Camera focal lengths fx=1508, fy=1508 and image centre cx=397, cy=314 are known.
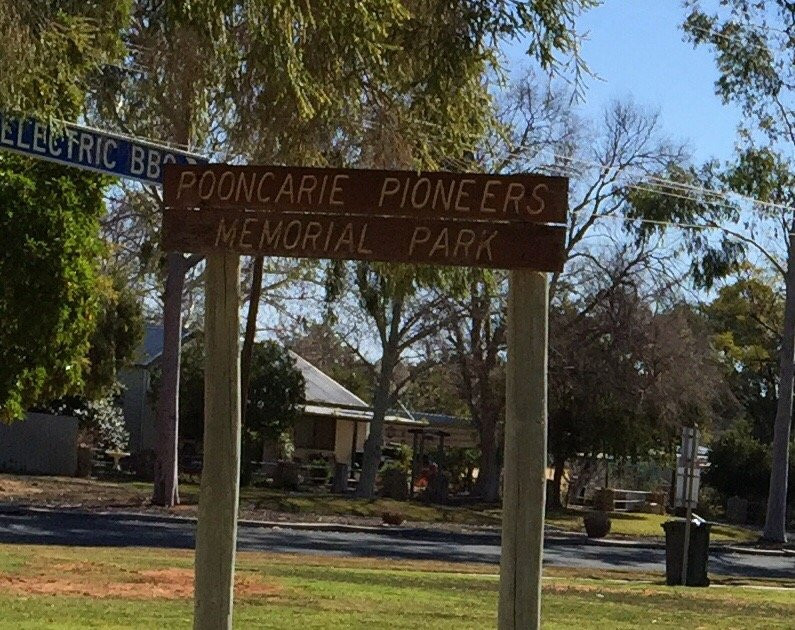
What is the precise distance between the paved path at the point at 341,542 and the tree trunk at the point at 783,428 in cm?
651

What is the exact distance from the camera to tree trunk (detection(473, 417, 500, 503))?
46219mm

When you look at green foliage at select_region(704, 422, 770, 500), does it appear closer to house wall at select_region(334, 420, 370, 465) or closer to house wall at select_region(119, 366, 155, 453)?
house wall at select_region(334, 420, 370, 465)

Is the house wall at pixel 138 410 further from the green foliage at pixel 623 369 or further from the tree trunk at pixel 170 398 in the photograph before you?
the tree trunk at pixel 170 398

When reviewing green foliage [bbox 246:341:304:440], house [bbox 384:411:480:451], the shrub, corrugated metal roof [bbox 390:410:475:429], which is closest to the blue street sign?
the shrub

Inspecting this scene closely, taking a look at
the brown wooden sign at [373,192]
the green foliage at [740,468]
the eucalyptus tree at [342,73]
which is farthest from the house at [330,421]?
the brown wooden sign at [373,192]

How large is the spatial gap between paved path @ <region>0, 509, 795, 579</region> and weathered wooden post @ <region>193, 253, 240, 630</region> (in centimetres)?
1450

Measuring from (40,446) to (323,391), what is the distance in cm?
1443

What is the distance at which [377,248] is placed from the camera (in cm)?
760

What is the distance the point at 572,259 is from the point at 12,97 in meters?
35.7

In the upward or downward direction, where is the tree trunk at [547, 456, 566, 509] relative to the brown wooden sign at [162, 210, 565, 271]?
downward

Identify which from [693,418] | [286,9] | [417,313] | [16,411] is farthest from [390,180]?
[693,418]

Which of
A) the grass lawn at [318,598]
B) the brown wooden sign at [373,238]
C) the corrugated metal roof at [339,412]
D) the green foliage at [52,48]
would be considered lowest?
the grass lawn at [318,598]

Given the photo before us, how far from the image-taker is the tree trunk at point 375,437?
43.5 m

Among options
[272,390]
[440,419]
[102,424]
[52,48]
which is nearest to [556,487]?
[272,390]
